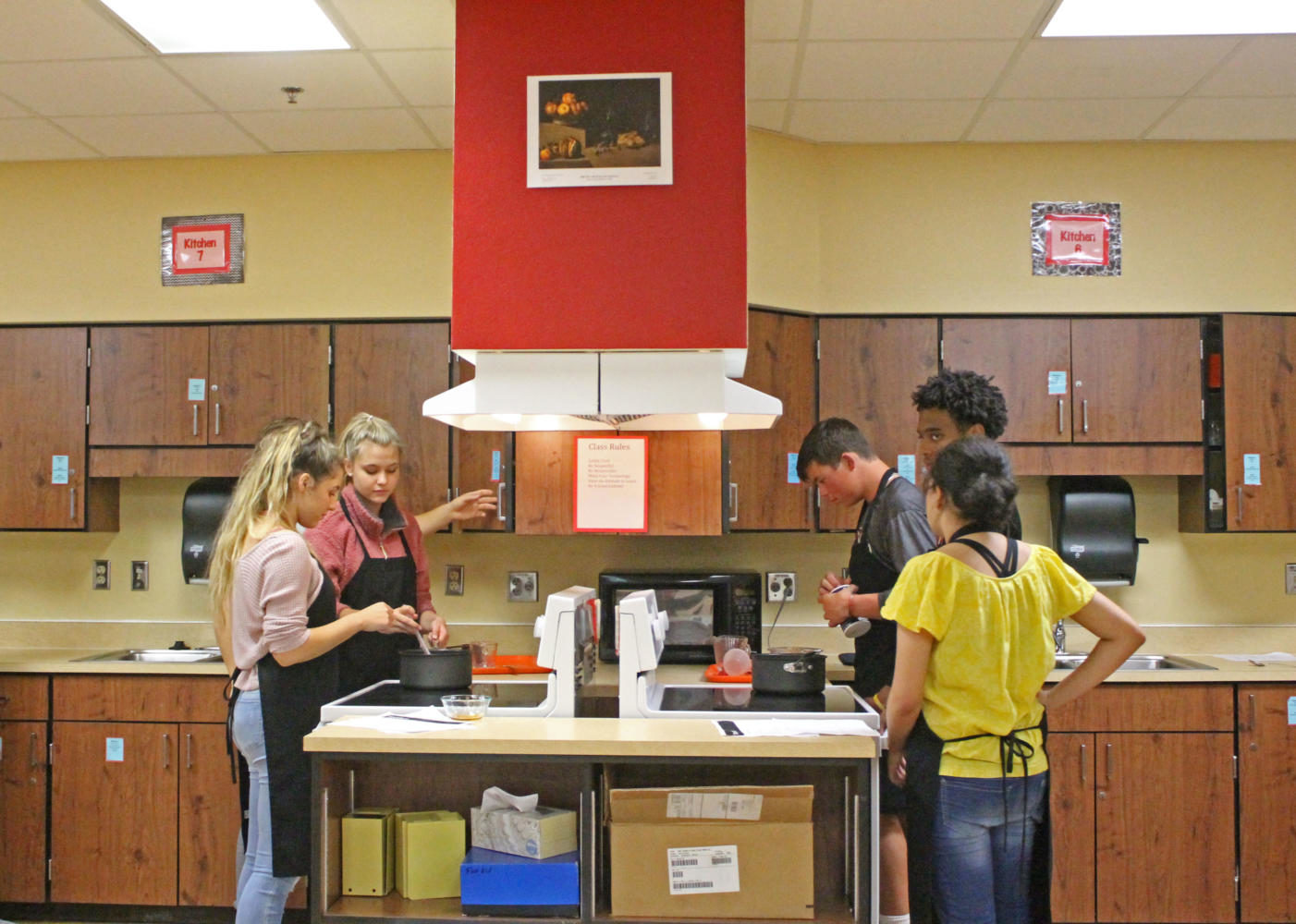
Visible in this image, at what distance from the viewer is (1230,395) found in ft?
14.0

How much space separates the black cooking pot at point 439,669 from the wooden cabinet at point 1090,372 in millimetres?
2299

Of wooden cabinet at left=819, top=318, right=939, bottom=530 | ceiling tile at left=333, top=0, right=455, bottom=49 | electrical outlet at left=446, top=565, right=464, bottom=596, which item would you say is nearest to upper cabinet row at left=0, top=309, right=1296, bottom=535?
wooden cabinet at left=819, top=318, right=939, bottom=530

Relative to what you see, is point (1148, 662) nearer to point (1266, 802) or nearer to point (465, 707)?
point (1266, 802)

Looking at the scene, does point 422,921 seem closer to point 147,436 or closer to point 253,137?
point 147,436

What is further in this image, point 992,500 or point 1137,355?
point 1137,355

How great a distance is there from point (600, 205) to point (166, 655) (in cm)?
281

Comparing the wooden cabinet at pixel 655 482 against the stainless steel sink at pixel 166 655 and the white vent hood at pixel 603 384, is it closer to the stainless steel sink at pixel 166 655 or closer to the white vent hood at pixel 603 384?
the white vent hood at pixel 603 384

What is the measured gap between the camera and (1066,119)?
426 cm

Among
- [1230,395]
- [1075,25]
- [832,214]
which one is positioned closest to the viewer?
[1075,25]

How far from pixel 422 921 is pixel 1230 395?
3.51m

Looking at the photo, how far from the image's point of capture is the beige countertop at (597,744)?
249 cm

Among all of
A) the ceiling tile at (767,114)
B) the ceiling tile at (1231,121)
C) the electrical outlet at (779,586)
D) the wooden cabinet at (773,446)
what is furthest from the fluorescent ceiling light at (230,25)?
the ceiling tile at (1231,121)

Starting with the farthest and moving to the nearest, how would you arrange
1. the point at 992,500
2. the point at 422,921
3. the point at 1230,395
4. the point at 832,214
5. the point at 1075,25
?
1. the point at 832,214
2. the point at 1230,395
3. the point at 1075,25
4. the point at 422,921
5. the point at 992,500

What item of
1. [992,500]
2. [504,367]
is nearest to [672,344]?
[504,367]
